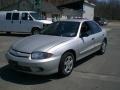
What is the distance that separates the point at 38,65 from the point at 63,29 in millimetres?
2065

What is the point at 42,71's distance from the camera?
247 inches

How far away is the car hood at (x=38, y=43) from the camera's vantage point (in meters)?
6.46

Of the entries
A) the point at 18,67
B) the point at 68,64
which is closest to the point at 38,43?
the point at 18,67

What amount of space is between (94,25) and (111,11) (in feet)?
303

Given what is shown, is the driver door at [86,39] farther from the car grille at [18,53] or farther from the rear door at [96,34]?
the car grille at [18,53]

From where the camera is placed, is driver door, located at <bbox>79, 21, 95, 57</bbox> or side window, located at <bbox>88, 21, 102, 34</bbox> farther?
side window, located at <bbox>88, 21, 102, 34</bbox>

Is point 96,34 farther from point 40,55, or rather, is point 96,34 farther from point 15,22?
point 15,22

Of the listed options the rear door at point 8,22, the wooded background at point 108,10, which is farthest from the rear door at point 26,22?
the wooded background at point 108,10

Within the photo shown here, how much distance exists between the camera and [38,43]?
6.82 meters

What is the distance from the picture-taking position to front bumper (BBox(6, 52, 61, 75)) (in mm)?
6160

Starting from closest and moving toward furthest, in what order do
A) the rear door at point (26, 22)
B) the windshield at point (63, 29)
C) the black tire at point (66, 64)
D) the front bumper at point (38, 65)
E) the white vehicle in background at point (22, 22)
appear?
A: the front bumper at point (38, 65) < the black tire at point (66, 64) < the windshield at point (63, 29) < the white vehicle in background at point (22, 22) < the rear door at point (26, 22)

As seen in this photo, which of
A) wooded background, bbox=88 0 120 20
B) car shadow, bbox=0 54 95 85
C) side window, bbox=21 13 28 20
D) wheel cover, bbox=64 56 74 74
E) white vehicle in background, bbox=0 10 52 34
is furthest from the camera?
wooded background, bbox=88 0 120 20

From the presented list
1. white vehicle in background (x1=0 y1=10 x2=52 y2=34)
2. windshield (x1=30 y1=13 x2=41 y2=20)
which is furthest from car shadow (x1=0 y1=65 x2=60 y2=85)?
windshield (x1=30 y1=13 x2=41 y2=20)

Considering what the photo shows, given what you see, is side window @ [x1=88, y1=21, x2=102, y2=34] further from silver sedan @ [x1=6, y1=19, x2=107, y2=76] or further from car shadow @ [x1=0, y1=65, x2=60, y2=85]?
car shadow @ [x1=0, y1=65, x2=60, y2=85]
